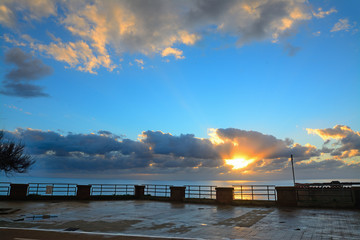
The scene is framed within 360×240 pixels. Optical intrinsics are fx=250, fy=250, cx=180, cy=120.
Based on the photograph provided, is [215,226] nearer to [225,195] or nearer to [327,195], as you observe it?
[225,195]

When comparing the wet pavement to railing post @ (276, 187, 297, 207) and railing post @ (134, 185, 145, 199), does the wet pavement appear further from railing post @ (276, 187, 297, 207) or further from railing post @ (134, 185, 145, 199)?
railing post @ (134, 185, 145, 199)

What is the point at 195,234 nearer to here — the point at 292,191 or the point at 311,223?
the point at 311,223

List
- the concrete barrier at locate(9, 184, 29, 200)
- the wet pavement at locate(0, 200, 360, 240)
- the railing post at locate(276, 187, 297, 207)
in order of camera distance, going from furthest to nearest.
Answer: the concrete barrier at locate(9, 184, 29, 200) → the railing post at locate(276, 187, 297, 207) → the wet pavement at locate(0, 200, 360, 240)

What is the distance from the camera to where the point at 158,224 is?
36.9 ft

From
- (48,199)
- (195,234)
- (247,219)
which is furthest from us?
(48,199)

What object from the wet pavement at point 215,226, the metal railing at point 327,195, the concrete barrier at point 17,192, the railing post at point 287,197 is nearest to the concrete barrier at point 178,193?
the railing post at point 287,197

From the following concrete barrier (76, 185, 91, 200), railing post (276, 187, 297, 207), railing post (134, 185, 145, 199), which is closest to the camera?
railing post (276, 187, 297, 207)

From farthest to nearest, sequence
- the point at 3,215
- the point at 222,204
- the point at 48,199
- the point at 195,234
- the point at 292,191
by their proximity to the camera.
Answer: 1. the point at 48,199
2. the point at 222,204
3. the point at 292,191
4. the point at 3,215
5. the point at 195,234

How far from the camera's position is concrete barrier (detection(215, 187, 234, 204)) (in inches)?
784

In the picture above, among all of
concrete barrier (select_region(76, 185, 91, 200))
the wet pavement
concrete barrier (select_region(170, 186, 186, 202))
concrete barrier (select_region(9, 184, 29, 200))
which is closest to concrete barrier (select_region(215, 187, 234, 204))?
concrete barrier (select_region(170, 186, 186, 202))

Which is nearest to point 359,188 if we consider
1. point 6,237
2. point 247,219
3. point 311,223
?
point 311,223

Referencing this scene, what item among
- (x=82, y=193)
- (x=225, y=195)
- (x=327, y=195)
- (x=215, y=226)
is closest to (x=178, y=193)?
(x=225, y=195)

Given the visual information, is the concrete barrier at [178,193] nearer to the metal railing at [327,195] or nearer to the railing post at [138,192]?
the railing post at [138,192]

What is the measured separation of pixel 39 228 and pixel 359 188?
1831 cm
